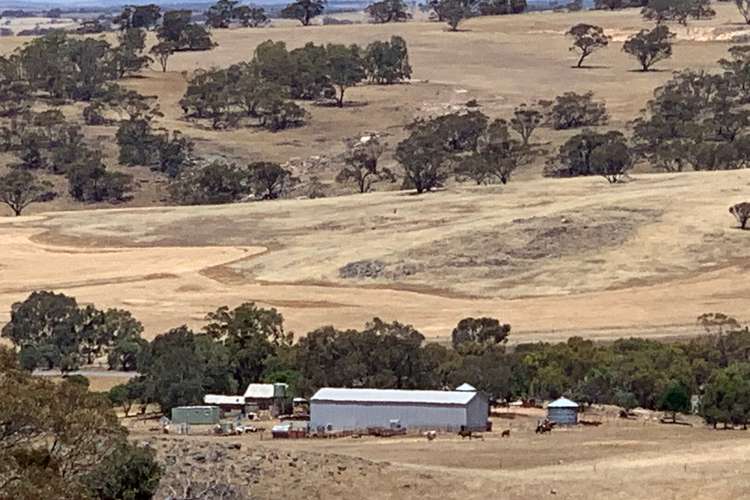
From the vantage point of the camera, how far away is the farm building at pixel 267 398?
155ft

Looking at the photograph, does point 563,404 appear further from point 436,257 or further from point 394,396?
point 436,257

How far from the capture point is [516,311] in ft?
222

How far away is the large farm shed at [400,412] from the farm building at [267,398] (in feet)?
12.0

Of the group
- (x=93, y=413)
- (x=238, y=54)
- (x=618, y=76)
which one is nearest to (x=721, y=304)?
(x=93, y=413)

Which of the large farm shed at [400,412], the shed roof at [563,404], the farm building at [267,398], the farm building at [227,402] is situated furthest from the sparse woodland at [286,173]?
the large farm shed at [400,412]

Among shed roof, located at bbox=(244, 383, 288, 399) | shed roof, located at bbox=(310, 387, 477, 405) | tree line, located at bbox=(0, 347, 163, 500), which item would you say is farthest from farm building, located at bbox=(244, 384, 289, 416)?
tree line, located at bbox=(0, 347, 163, 500)

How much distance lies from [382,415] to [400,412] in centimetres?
46

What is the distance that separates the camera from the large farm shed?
42.8m

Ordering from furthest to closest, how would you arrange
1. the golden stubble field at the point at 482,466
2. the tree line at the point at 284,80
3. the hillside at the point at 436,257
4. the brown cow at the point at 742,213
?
the tree line at the point at 284,80, the brown cow at the point at 742,213, the hillside at the point at 436,257, the golden stubble field at the point at 482,466

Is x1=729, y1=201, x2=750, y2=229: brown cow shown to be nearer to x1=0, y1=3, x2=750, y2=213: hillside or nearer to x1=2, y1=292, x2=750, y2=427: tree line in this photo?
x1=2, y1=292, x2=750, y2=427: tree line

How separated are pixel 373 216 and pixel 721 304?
27494mm

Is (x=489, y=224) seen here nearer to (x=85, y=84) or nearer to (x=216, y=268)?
(x=216, y=268)

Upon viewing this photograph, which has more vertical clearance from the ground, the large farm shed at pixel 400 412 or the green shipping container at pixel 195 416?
the large farm shed at pixel 400 412

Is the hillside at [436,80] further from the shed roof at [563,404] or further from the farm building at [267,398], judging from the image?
the shed roof at [563,404]
